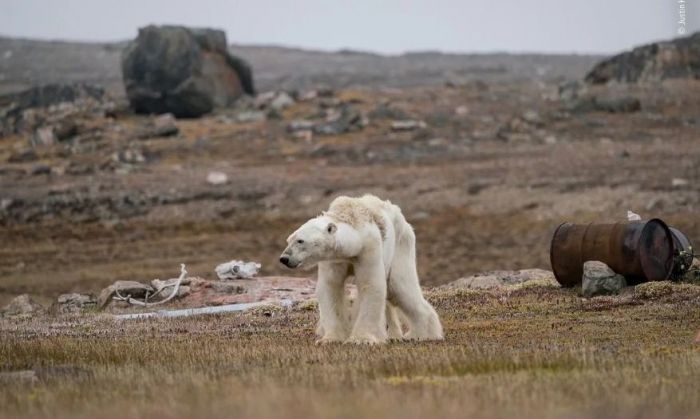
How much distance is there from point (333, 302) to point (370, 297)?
624mm

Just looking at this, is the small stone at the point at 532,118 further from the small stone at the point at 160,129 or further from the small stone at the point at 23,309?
the small stone at the point at 23,309

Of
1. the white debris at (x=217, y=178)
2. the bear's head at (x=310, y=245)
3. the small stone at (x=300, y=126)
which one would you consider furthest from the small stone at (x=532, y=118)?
the bear's head at (x=310, y=245)

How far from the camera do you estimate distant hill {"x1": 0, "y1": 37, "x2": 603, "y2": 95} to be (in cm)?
13450

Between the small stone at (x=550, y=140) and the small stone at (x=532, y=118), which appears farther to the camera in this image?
the small stone at (x=532, y=118)

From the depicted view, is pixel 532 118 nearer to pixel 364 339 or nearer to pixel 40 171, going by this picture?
pixel 40 171

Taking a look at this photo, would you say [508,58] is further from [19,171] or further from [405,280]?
[405,280]

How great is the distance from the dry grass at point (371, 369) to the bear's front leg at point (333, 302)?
359mm

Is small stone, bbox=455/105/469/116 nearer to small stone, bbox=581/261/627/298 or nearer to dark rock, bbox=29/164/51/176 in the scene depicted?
dark rock, bbox=29/164/51/176

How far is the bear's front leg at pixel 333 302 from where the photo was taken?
49.2ft

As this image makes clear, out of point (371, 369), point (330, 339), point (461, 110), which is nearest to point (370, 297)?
point (330, 339)

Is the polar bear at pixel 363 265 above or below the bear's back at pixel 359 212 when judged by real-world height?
below

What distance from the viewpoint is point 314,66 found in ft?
555

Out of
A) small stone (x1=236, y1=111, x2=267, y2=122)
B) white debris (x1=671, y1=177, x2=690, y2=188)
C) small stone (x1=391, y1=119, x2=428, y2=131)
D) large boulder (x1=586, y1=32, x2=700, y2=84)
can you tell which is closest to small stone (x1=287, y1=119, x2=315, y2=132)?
small stone (x1=236, y1=111, x2=267, y2=122)

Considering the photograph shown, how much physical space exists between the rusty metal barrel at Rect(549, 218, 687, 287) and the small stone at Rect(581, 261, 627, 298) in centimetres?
42
